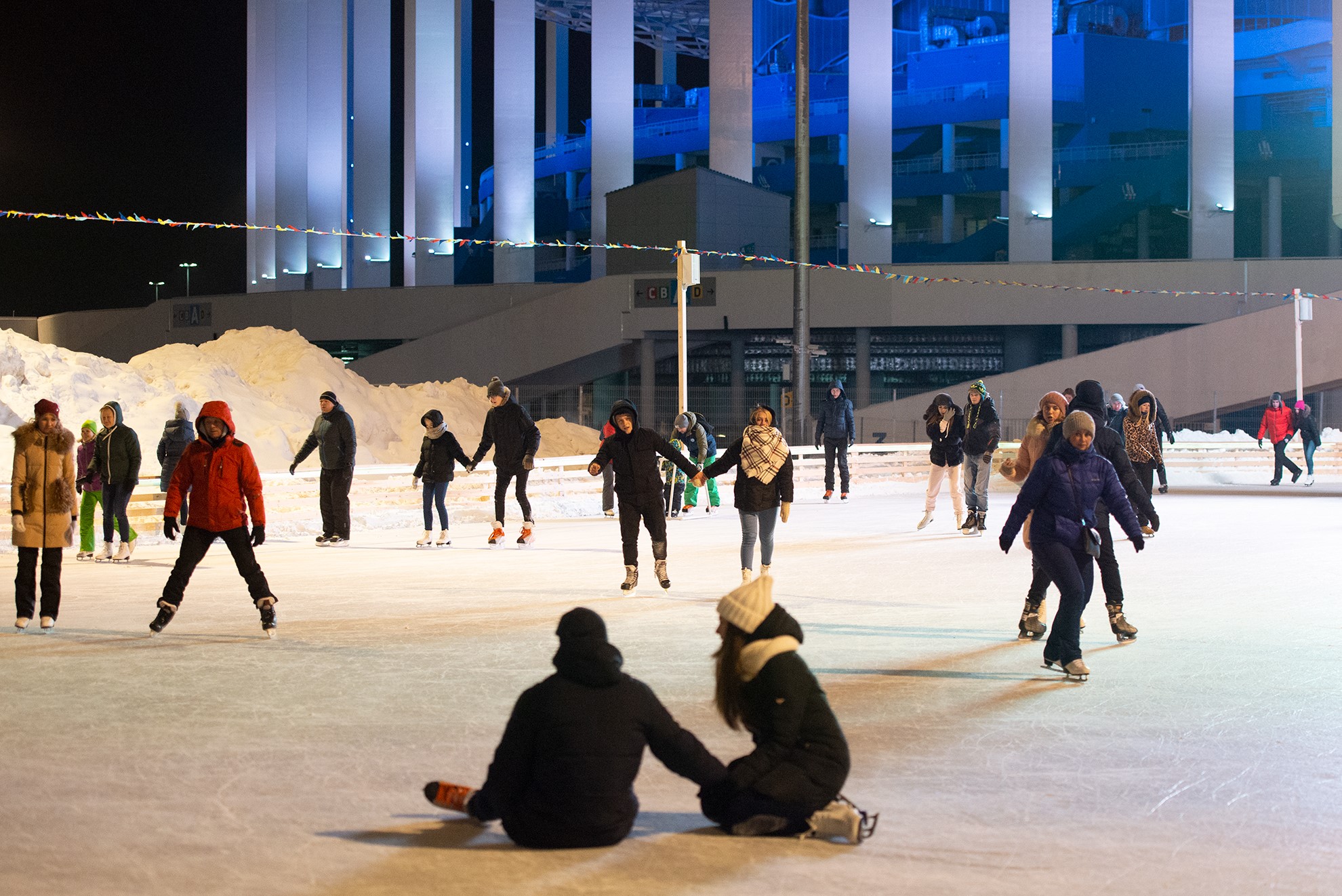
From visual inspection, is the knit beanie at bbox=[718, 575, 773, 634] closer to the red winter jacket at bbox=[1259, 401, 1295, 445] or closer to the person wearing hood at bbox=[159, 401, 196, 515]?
the person wearing hood at bbox=[159, 401, 196, 515]

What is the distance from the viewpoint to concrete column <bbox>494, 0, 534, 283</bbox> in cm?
4406

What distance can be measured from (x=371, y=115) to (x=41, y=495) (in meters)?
43.4

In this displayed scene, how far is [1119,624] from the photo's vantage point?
8.78 meters

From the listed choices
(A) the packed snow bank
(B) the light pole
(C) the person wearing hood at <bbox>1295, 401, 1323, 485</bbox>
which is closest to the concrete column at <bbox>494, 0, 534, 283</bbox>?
(B) the light pole

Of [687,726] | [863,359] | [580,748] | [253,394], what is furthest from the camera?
[863,359]

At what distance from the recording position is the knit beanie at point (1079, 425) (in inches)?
313

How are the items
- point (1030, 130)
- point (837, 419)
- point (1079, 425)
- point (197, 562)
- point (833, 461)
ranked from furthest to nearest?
point (1030, 130), point (833, 461), point (837, 419), point (197, 562), point (1079, 425)

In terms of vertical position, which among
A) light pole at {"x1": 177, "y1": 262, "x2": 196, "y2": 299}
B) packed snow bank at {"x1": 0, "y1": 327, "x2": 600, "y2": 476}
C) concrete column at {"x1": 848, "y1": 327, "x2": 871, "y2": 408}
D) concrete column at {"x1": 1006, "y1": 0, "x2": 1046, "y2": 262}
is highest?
concrete column at {"x1": 1006, "y1": 0, "x2": 1046, "y2": 262}

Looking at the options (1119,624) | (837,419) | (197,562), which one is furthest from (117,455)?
(837,419)

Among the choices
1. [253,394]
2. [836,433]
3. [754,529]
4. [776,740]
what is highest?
[253,394]

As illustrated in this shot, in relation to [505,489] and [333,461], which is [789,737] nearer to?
[505,489]

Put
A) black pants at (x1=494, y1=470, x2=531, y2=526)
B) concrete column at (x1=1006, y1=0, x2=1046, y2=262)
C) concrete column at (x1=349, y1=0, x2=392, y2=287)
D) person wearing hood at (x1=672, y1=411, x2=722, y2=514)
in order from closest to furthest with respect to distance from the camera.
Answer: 1. black pants at (x1=494, y1=470, x2=531, y2=526)
2. person wearing hood at (x1=672, y1=411, x2=722, y2=514)
3. concrete column at (x1=1006, y1=0, x2=1046, y2=262)
4. concrete column at (x1=349, y1=0, x2=392, y2=287)

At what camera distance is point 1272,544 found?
15.0 metres

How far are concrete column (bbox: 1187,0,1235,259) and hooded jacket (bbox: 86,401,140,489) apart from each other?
32695 mm
